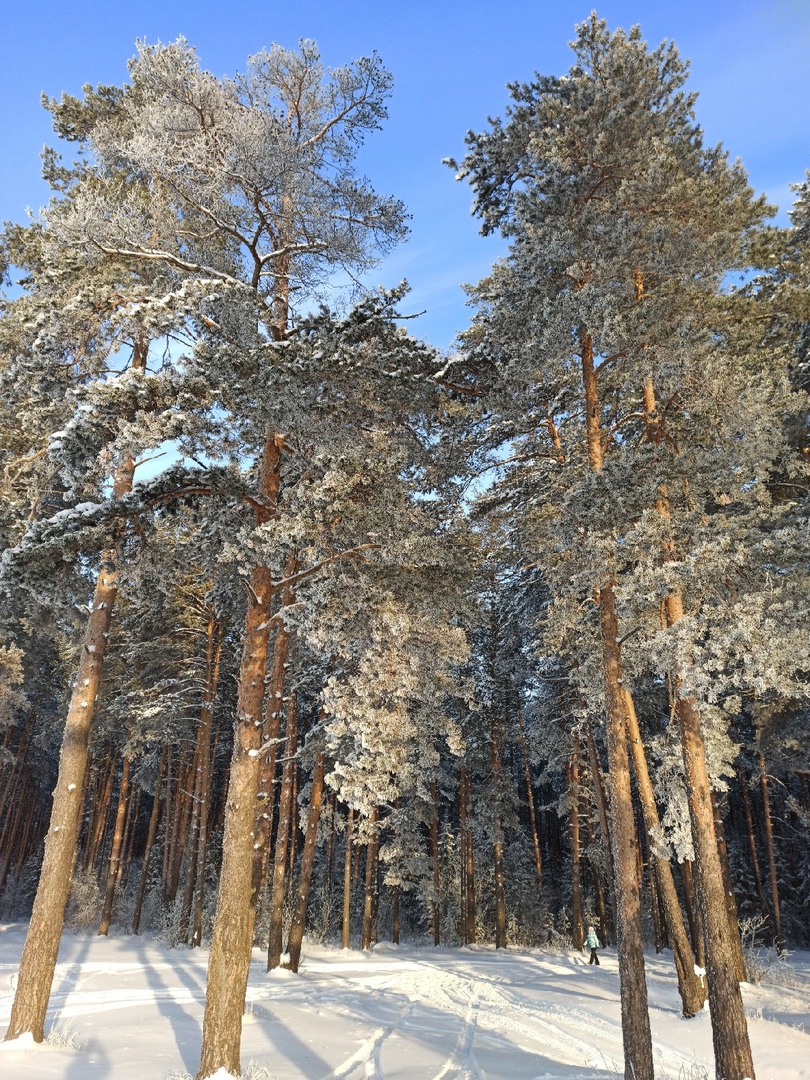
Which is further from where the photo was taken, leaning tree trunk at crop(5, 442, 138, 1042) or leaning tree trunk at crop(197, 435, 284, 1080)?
leaning tree trunk at crop(5, 442, 138, 1042)

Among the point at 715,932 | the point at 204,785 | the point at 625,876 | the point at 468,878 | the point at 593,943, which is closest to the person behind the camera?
the point at 625,876

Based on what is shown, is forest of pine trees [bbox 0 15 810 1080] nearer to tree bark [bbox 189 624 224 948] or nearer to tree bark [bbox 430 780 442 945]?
tree bark [bbox 189 624 224 948]

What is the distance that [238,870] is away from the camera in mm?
7500

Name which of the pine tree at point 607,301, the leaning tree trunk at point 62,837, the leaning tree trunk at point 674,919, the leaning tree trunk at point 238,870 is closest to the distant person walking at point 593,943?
the leaning tree trunk at point 674,919

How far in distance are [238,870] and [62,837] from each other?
3.21 meters

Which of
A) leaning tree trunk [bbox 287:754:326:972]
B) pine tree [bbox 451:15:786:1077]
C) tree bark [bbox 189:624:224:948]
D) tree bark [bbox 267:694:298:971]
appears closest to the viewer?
pine tree [bbox 451:15:786:1077]

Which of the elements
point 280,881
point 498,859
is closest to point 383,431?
point 280,881

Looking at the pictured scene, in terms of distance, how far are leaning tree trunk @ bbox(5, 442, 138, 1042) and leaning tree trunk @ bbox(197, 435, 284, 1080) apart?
232cm

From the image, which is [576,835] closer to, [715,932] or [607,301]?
[715,932]

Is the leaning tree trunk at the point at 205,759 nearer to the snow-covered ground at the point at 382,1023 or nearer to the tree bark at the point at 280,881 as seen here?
the snow-covered ground at the point at 382,1023

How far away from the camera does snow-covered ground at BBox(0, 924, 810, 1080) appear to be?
7.77 meters

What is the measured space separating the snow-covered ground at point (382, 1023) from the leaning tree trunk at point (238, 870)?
0.66m

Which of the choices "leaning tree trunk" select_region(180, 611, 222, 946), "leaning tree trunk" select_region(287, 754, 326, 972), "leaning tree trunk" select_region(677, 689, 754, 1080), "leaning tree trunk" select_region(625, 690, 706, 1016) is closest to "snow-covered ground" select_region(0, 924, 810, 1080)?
"leaning tree trunk" select_region(625, 690, 706, 1016)

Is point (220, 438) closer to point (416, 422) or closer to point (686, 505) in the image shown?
point (416, 422)
